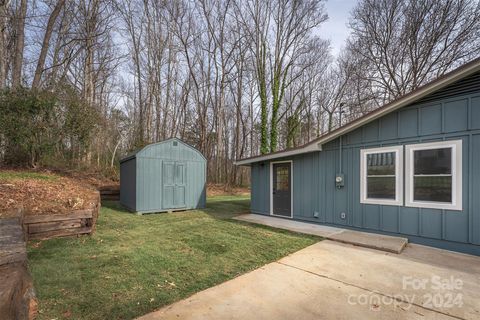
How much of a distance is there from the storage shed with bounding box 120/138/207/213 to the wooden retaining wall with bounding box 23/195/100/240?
306cm

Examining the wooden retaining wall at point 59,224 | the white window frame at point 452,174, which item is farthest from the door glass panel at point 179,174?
the white window frame at point 452,174

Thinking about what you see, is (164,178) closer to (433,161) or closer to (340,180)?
(340,180)

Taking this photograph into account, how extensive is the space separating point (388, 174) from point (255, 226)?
11.2ft

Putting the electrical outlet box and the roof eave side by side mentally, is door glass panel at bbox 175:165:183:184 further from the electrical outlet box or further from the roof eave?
the electrical outlet box

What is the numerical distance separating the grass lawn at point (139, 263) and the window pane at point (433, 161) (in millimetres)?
2592

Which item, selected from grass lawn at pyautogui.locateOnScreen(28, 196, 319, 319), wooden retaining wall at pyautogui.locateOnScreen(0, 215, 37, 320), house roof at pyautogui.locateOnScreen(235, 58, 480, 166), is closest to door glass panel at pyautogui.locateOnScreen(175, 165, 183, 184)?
grass lawn at pyautogui.locateOnScreen(28, 196, 319, 319)

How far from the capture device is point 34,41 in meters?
11.5

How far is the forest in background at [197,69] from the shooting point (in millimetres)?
9719

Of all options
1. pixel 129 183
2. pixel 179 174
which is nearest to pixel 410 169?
pixel 179 174

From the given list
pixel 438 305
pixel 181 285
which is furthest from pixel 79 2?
pixel 438 305

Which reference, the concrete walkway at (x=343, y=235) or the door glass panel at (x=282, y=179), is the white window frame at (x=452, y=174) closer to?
the concrete walkway at (x=343, y=235)

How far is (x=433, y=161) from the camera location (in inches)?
189

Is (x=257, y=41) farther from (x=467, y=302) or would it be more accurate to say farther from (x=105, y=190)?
(x=467, y=302)

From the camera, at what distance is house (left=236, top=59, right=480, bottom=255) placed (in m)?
4.38
